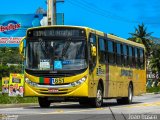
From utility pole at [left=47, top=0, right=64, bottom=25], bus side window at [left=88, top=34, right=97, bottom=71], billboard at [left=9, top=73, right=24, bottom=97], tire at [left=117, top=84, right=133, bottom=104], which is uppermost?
utility pole at [left=47, top=0, right=64, bottom=25]

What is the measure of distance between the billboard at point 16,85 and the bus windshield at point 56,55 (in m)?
8.15

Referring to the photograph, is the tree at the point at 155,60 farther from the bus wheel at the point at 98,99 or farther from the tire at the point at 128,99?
the bus wheel at the point at 98,99

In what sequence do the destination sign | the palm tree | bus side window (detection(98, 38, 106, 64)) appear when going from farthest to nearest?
the palm tree
bus side window (detection(98, 38, 106, 64))
the destination sign

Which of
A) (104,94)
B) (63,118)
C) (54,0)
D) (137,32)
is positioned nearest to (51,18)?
(54,0)

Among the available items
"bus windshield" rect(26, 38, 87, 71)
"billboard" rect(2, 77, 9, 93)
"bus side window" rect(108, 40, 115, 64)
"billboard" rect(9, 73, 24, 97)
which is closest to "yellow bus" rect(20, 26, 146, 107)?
"bus windshield" rect(26, 38, 87, 71)

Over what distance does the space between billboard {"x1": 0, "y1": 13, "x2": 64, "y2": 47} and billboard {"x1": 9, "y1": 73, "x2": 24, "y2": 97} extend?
21.8 meters

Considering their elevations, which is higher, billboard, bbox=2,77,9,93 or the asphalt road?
billboard, bbox=2,77,9,93

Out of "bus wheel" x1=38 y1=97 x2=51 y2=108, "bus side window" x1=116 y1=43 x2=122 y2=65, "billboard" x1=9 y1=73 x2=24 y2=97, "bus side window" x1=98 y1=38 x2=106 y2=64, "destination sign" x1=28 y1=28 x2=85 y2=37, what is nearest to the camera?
"destination sign" x1=28 y1=28 x2=85 y2=37

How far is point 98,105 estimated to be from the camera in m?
22.9

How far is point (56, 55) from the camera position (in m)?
21.6

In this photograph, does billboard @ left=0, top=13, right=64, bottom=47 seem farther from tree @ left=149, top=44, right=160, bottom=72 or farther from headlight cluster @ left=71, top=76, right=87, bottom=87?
tree @ left=149, top=44, right=160, bottom=72

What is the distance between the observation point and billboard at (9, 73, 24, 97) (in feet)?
98.1

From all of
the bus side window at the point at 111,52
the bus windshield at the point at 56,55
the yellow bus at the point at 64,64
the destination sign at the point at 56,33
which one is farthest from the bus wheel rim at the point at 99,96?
the destination sign at the point at 56,33

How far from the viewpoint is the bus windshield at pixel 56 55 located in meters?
21.5
